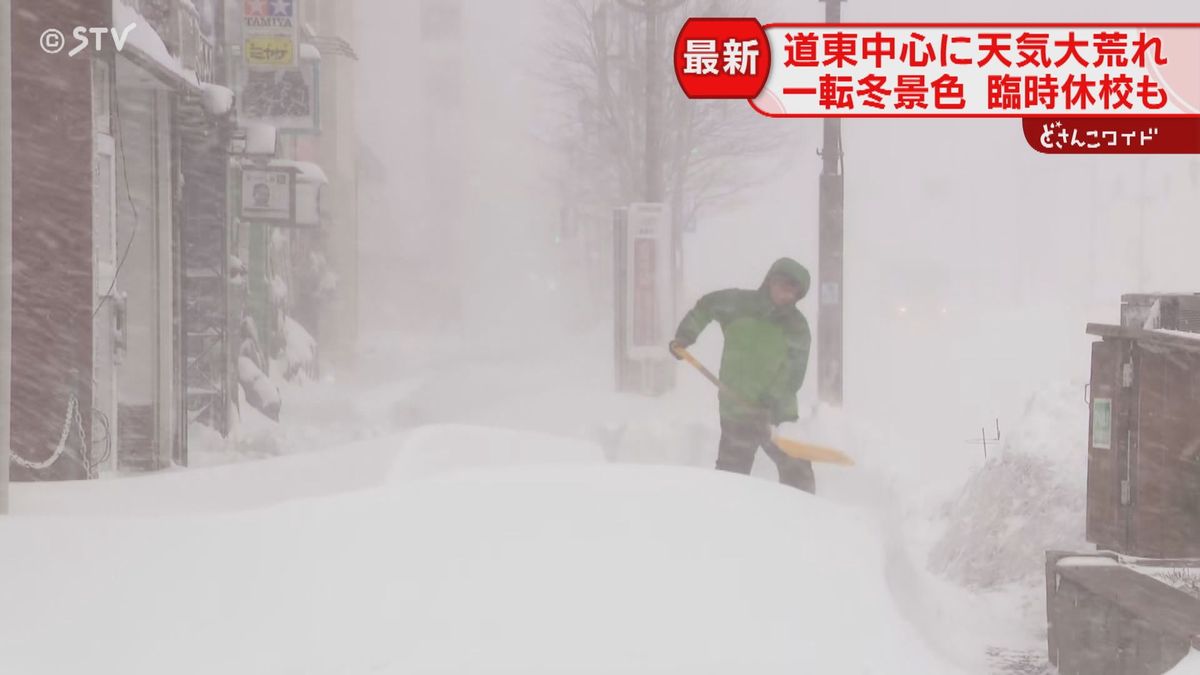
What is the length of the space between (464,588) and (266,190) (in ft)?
42.9

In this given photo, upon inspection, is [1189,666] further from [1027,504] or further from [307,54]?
[307,54]

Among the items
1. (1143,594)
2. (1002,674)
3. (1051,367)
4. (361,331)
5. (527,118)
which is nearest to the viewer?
(1143,594)

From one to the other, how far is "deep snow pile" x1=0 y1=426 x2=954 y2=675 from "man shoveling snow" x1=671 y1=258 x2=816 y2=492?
353 cm

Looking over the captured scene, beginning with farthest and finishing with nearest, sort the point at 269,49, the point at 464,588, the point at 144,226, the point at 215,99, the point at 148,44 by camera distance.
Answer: the point at 269,49, the point at 215,99, the point at 144,226, the point at 148,44, the point at 464,588

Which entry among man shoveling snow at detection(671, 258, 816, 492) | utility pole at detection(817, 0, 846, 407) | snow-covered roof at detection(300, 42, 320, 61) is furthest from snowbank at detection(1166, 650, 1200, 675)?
snow-covered roof at detection(300, 42, 320, 61)

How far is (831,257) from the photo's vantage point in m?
14.4

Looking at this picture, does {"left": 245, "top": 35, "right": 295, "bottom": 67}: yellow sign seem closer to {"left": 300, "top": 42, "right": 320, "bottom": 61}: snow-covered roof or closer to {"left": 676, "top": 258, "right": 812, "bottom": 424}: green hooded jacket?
{"left": 300, "top": 42, "right": 320, "bottom": 61}: snow-covered roof

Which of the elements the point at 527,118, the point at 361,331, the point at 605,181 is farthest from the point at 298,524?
the point at 527,118

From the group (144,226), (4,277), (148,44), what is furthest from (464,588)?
(144,226)

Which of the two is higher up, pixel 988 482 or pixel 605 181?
pixel 605 181

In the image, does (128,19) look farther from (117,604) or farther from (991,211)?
(991,211)

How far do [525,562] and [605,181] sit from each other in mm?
28660

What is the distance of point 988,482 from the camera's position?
7785mm

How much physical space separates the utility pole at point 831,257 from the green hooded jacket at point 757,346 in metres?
5.13
